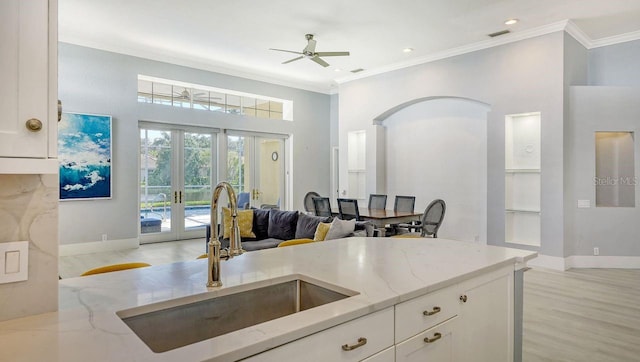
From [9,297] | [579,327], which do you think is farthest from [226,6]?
[579,327]

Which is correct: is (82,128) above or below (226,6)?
below

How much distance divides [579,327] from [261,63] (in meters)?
6.68

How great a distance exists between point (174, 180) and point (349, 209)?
3.84 meters

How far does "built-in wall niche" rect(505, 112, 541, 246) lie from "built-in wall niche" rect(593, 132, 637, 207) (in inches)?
32.3

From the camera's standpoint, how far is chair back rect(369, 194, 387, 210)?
7141 millimetres

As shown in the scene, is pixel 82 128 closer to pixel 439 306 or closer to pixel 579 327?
pixel 439 306

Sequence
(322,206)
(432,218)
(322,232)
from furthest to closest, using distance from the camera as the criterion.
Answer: (322,206), (432,218), (322,232)

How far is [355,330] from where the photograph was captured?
127cm

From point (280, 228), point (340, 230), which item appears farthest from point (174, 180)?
point (340, 230)

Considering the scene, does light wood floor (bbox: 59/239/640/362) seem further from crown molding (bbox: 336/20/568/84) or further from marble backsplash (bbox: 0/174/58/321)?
crown molding (bbox: 336/20/568/84)

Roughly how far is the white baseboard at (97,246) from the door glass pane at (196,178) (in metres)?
1.19

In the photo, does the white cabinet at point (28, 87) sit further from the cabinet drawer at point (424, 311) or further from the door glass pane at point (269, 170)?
the door glass pane at point (269, 170)

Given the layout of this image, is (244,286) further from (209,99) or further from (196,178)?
(209,99)

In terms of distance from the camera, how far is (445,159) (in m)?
7.27
